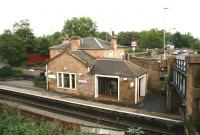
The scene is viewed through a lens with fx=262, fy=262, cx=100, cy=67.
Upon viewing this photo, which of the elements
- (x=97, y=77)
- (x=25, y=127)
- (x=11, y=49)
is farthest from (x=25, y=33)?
(x=25, y=127)

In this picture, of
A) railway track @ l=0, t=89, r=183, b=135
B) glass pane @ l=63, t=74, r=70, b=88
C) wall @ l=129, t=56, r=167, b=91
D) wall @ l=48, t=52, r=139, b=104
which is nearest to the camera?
railway track @ l=0, t=89, r=183, b=135

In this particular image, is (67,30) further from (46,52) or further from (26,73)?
(26,73)

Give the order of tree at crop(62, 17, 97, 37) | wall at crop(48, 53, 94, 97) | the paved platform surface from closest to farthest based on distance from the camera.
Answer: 1. the paved platform surface
2. wall at crop(48, 53, 94, 97)
3. tree at crop(62, 17, 97, 37)

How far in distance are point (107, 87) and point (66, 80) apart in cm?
483

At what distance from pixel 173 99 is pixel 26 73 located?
24.7 metres

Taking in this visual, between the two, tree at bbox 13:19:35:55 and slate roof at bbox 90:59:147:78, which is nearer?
slate roof at bbox 90:59:147:78

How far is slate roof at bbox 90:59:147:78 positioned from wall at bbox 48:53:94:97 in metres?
1.05

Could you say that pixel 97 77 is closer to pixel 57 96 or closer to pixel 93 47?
pixel 57 96

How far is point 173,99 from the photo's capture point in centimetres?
2292

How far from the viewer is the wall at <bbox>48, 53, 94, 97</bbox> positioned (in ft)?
89.1

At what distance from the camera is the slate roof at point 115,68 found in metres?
25.4

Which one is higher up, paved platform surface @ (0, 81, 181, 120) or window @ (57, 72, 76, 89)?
window @ (57, 72, 76, 89)

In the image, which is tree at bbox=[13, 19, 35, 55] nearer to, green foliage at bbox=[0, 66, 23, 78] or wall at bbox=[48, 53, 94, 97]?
green foliage at bbox=[0, 66, 23, 78]

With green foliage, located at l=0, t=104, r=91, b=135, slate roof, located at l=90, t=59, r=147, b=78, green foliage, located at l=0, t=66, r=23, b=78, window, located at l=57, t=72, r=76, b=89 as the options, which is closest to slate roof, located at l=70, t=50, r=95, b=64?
slate roof, located at l=90, t=59, r=147, b=78
